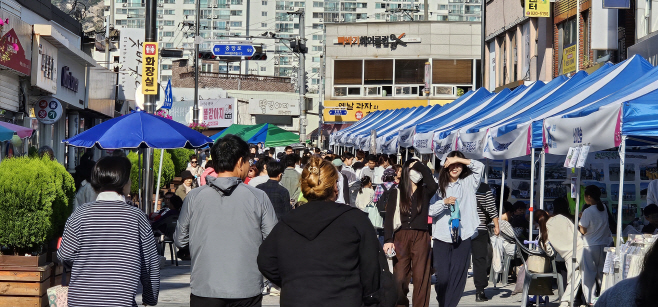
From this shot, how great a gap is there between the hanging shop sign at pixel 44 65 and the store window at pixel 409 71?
2987cm

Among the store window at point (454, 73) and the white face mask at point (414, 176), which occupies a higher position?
the store window at point (454, 73)

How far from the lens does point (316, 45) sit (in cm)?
12700

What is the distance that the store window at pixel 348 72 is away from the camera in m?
50.5

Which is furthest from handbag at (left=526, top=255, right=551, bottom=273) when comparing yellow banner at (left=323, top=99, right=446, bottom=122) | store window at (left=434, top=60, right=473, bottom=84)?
store window at (left=434, top=60, right=473, bottom=84)

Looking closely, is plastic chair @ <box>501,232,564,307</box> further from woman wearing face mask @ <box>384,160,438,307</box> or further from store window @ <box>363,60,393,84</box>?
store window @ <box>363,60,393,84</box>

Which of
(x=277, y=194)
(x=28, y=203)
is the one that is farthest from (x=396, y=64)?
(x=28, y=203)

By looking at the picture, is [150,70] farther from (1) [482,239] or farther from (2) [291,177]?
(1) [482,239]

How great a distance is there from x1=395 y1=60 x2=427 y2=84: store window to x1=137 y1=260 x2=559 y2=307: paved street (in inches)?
1481

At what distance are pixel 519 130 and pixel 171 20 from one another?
392ft

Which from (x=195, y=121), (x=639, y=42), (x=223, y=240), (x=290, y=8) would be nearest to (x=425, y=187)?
(x=223, y=240)

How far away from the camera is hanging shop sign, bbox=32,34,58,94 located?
1991 centimetres

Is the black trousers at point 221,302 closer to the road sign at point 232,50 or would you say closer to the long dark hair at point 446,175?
the long dark hair at point 446,175

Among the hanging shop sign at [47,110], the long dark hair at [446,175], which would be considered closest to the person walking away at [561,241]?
the long dark hair at [446,175]

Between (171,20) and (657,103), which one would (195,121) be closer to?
(657,103)
